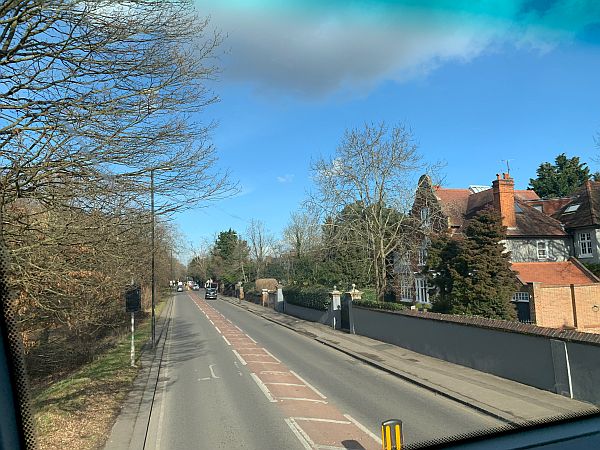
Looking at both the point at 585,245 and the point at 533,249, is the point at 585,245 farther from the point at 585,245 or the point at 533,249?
the point at 533,249

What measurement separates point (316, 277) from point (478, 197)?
15758 mm

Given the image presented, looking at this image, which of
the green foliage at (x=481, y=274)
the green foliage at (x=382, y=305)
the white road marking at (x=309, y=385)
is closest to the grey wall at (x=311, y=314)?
the green foliage at (x=382, y=305)

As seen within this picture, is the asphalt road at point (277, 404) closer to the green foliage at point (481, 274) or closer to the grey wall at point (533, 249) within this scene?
the green foliage at point (481, 274)

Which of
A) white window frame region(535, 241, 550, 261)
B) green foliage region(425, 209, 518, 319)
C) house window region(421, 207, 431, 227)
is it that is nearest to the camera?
green foliage region(425, 209, 518, 319)

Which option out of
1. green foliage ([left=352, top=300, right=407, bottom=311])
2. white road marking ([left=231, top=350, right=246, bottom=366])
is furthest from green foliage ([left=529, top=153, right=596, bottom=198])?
white road marking ([left=231, top=350, right=246, bottom=366])

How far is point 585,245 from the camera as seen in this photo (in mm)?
36156

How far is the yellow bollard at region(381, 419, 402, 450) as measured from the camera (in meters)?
3.69

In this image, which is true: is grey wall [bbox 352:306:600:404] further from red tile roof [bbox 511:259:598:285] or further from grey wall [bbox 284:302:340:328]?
red tile roof [bbox 511:259:598:285]

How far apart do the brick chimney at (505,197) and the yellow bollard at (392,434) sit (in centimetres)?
3401

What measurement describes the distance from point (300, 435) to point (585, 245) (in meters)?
35.7

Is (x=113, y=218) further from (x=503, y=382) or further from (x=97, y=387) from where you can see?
(x=503, y=382)

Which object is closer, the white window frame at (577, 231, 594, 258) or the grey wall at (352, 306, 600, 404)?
the grey wall at (352, 306, 600, 404)

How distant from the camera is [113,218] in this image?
8.04m

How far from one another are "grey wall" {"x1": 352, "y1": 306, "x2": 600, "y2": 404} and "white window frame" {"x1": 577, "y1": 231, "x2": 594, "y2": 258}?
2421cm
